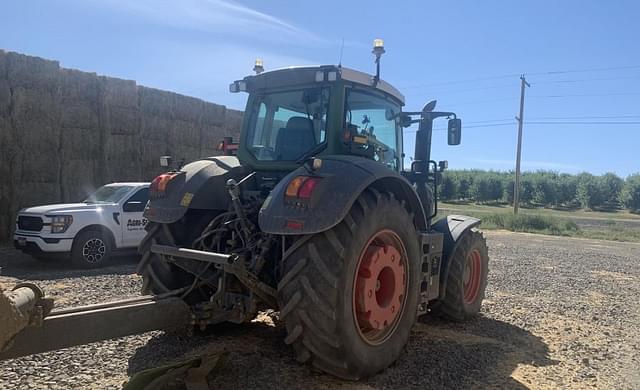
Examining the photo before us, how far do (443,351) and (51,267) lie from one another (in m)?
7.56

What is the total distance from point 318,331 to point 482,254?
11.0ft

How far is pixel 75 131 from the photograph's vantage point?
1236cm

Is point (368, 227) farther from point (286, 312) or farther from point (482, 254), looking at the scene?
point (482, 254)

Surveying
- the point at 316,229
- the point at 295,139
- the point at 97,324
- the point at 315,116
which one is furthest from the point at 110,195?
the point at 316,229

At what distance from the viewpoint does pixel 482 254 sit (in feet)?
→ 20.4

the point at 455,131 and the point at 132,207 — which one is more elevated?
the point at 455,131

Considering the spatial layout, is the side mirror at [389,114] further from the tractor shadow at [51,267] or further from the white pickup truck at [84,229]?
the white pickup truck at [84,229]

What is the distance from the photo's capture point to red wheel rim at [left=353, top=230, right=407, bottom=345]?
151 inches

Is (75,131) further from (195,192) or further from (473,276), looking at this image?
(473,276)

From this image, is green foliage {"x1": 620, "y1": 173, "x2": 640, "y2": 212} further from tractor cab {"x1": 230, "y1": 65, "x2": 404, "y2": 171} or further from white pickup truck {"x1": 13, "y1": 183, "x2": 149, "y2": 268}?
tractor cab {"x1": 230, "y1": 65, "x2": 404, "y2": 171}

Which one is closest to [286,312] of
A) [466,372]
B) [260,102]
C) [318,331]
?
[318,331]

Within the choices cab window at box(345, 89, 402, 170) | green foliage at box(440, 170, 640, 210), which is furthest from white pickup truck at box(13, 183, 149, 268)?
green foliage at box(440, 170, 640, 210)

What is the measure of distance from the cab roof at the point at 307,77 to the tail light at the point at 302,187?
105 centimetres

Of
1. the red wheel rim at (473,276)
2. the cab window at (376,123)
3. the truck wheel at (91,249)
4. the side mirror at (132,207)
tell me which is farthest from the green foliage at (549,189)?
the cab window at (376,123)
